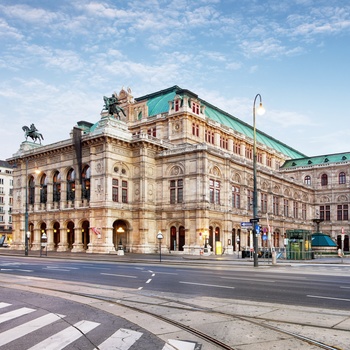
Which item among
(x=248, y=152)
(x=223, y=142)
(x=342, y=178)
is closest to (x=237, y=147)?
(x=248, y=152)

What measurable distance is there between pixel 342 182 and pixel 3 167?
96.7m

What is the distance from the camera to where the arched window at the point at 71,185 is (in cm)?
6632

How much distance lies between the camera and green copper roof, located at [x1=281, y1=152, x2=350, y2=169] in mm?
95294

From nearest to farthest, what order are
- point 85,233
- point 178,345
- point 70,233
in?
point 178,345
point 85,233
point 70,233

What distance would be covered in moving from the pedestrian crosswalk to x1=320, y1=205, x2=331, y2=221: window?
90.5 m

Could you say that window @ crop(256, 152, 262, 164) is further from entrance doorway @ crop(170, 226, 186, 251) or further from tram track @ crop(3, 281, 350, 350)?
tram track @ crop(3, 281, 350, 350)

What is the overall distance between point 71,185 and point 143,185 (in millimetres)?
12298

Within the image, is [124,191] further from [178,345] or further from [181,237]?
[178,345]

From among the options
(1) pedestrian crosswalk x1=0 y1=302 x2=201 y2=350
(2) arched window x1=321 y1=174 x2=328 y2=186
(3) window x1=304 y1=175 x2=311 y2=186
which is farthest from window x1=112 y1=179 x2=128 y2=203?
(2) arched window x1=321 y1=174 x2=328 y2=186

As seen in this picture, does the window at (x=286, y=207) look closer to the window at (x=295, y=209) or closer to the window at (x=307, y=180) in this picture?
the window at (x=295, y=209)

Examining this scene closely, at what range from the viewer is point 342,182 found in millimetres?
92062

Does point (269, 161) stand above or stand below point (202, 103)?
below

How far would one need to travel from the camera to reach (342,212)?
91.8 meters

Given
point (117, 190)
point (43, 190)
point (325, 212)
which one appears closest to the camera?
point (117, 190)
